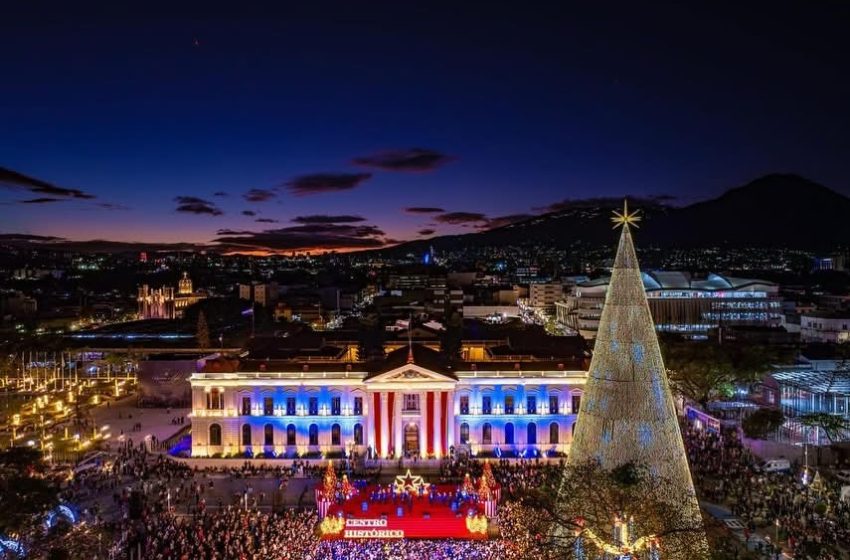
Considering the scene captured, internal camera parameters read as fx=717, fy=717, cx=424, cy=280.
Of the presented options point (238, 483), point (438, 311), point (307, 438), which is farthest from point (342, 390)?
point (438, 311)

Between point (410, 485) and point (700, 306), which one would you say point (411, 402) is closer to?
point (410, 485)

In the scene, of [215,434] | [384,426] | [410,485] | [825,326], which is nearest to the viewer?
[410,485]

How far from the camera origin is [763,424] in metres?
43.7

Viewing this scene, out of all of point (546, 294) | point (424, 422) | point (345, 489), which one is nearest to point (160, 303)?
point (546, 294)

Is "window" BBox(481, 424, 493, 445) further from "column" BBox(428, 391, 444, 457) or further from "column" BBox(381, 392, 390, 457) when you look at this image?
"column" BBox(381, 392, 390, 457)

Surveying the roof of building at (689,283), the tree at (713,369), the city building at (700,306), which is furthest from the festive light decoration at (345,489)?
the roof of building at (689,283)

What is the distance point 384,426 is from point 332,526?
14335 mm

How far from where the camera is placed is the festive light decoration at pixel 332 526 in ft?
104

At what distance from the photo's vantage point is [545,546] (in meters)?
19.2

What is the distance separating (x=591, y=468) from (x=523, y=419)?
27.3 m

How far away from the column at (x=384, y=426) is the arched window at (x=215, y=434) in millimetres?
Result: 10750

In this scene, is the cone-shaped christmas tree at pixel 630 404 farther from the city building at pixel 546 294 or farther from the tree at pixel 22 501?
the city building at pixel 546 294

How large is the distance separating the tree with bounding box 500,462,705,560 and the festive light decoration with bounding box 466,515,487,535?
39.1 feet

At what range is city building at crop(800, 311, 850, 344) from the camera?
81125 millimetres
